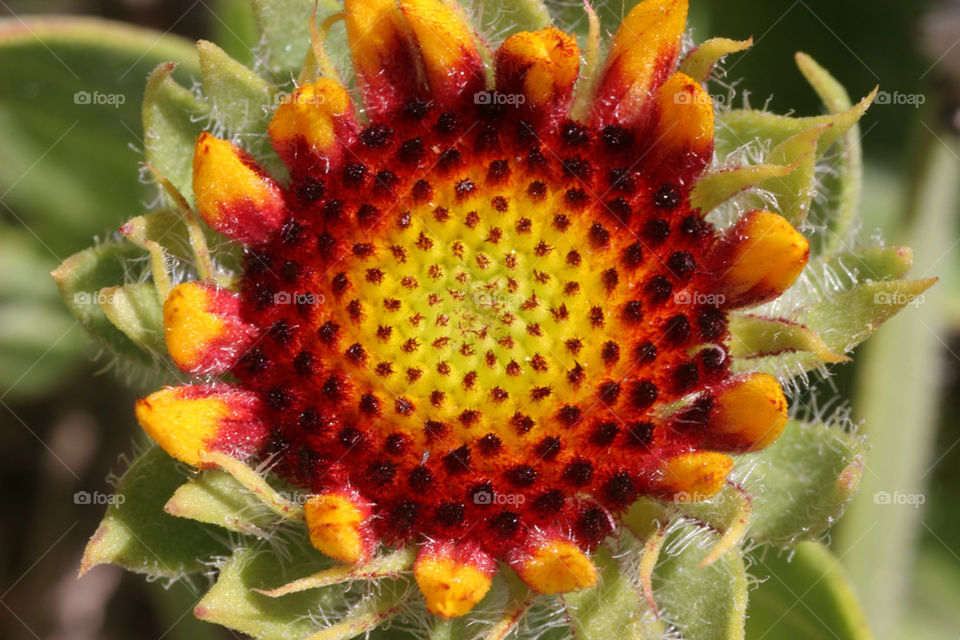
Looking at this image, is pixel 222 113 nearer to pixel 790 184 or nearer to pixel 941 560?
pixel 790 184

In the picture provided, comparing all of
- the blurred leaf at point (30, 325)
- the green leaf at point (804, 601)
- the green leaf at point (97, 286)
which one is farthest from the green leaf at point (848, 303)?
the blurred leaf at point (30, 325)

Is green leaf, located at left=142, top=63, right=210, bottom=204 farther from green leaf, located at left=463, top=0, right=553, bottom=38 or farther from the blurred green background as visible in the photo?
green leaf, located at left=463, top=0, right=553, bottom=38

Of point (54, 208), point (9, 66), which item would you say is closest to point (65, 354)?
point (54, 208)

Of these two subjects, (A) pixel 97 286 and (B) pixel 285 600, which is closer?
(B) pixel 285 600

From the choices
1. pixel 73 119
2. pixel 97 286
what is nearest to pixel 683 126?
pixel 97 286

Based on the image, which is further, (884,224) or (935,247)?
(884,224)

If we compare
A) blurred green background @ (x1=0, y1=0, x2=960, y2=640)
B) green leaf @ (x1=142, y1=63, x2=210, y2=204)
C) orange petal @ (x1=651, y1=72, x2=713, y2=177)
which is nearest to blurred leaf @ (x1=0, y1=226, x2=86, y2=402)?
blurred green background @ (x1=0, y1=0, x2=960, y2=640)

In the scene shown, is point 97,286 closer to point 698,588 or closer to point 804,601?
point 698,588
